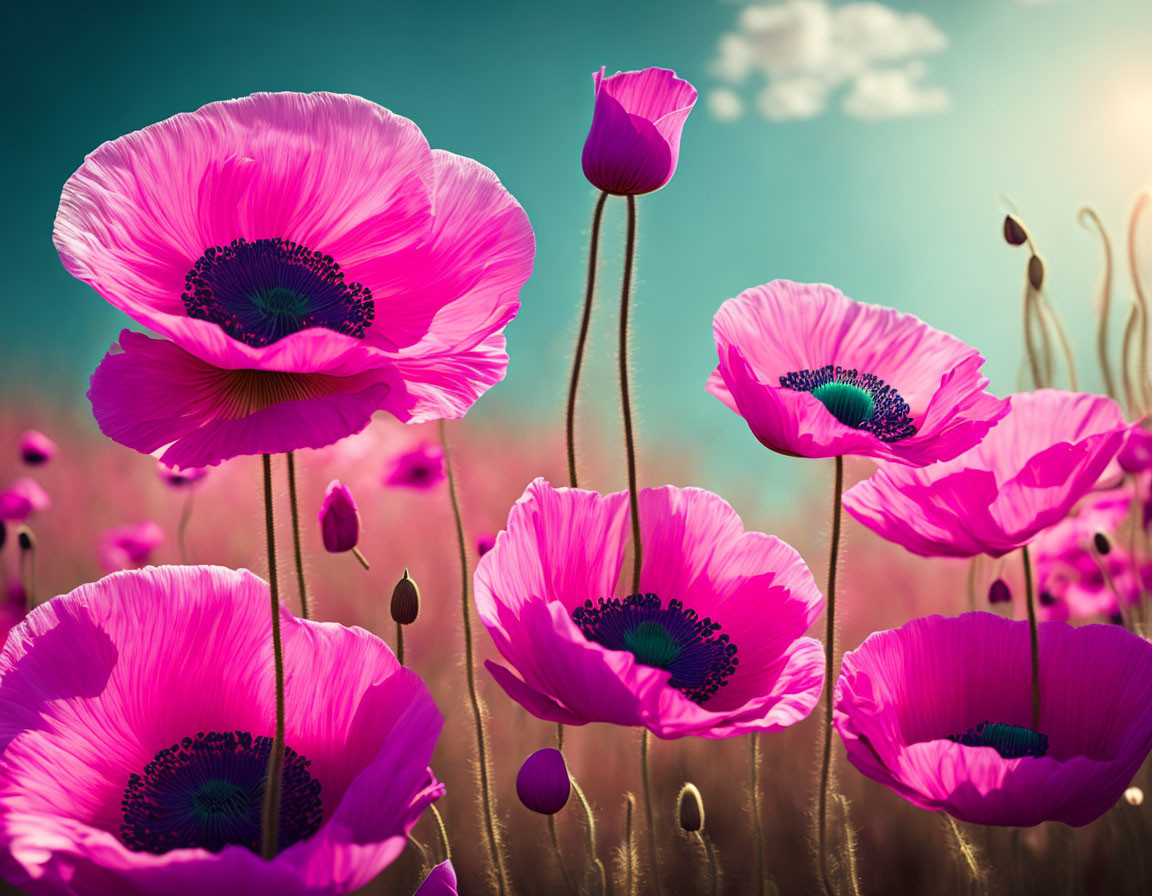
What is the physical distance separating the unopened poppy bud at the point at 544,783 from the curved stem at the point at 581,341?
0.60 ft

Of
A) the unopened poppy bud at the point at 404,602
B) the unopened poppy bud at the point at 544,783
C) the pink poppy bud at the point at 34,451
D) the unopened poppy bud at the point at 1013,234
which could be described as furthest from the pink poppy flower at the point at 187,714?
the pink poppy bud at the point at 34,451

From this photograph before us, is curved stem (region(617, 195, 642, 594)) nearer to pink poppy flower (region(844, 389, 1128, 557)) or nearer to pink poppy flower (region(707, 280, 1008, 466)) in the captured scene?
pink poppy flower (region(707, 280, 1008, 466))

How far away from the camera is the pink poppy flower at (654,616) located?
0.51 meters

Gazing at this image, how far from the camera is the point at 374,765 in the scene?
0.48 m

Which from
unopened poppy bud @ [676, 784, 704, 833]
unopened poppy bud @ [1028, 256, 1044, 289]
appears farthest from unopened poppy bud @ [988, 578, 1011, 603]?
unopened poppy bud @ [676, 784, 704, 833]

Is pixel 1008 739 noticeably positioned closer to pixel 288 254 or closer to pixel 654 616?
pixel 654 616

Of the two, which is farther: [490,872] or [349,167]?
[490,872]

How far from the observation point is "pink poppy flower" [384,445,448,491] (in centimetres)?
170

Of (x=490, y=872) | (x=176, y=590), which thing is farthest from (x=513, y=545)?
(x=490, y=872)

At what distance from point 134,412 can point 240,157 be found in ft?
0.57

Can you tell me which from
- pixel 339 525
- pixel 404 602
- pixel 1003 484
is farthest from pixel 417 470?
pixel 1003 484

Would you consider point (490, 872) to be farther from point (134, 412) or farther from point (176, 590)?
point (134, 412)

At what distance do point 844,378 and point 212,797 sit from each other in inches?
22.5

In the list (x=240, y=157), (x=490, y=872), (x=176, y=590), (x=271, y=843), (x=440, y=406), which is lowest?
(x=490, y=872)
